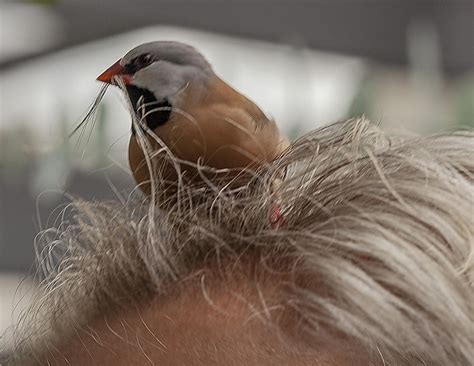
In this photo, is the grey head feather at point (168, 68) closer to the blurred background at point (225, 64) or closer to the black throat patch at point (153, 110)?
the black throat patch at point (153, 110)

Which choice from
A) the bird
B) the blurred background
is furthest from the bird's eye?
the blurred background

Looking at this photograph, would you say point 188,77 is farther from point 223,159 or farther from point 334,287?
point 334,287

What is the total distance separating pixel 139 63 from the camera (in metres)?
0.65

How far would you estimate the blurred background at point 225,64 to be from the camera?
1.95 metres

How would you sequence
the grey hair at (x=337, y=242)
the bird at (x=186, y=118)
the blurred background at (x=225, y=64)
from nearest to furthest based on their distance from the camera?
1. the grey hair at (x=337, y=242)
2. the bird at (x=186, y=118)
3. the blurred background at (x=225, y=64)

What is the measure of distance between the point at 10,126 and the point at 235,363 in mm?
1613

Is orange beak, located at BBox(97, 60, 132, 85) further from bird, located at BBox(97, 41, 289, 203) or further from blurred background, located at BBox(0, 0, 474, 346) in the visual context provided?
blurred background, located at BBox(0, 0, 474, 346)

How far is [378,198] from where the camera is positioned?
543 millimetres

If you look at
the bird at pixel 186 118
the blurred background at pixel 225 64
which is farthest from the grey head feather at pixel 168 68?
the blurred background at pixel 225 64

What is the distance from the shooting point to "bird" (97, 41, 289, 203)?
61 cm

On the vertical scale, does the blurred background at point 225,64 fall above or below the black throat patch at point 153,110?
below

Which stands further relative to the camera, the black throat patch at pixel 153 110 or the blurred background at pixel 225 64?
the blurred background at pixel 225 64

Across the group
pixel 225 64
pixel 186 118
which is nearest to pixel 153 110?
pixel 186 118

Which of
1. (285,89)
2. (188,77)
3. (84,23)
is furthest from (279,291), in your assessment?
(84,23)
